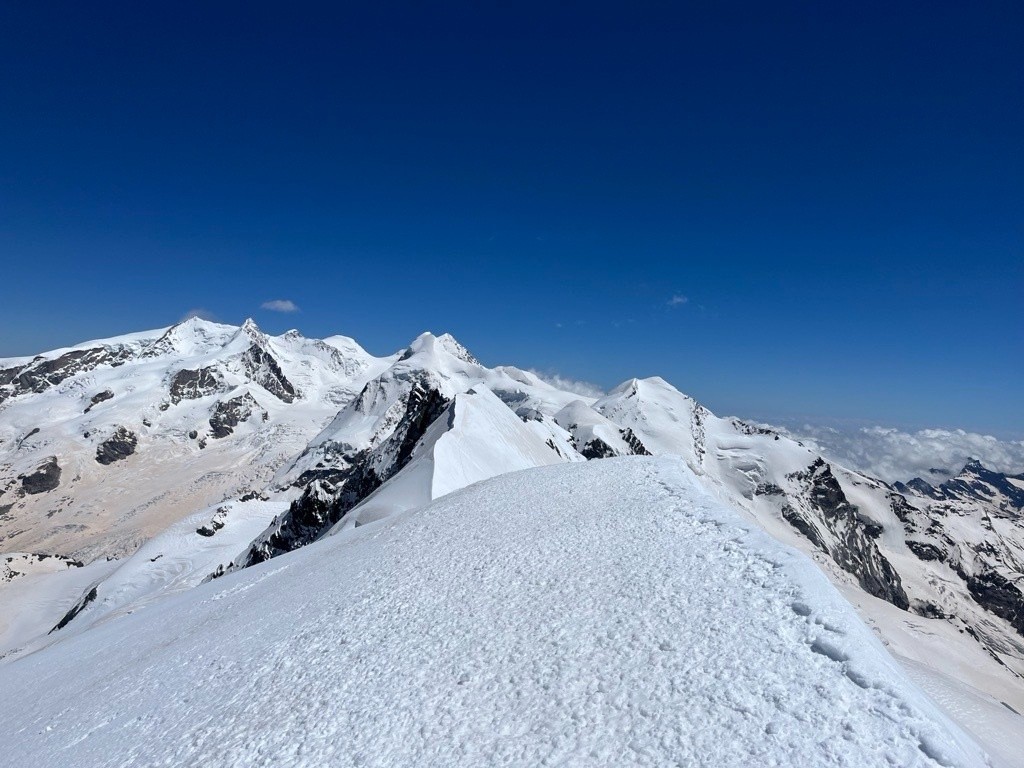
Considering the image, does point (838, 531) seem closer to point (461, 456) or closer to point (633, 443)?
point (633, 443)

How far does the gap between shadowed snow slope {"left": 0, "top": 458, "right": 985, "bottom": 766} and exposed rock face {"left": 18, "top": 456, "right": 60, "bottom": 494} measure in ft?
677

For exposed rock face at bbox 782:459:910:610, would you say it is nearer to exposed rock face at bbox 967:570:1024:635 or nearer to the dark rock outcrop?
exposed rock face at bbox 967:570:1024:635

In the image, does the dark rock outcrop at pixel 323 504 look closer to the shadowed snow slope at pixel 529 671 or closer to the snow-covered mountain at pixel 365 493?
the snow-covered mountain at pixel 365 493

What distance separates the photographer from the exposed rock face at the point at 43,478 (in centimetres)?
16012

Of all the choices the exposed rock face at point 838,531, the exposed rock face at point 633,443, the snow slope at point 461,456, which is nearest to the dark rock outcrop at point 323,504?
the snow slope at point 461,456

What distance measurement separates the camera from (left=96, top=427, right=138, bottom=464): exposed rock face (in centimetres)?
17912

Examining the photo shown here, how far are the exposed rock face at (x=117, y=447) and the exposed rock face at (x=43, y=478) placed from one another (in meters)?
12.5

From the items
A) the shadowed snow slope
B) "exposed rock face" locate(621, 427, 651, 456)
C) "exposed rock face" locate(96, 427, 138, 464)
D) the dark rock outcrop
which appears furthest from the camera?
"exposed rock face" locate(96, 427, 138, 464)

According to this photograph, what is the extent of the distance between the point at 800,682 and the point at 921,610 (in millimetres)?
222611

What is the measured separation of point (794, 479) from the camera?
580ft

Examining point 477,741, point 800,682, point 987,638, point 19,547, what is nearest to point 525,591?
point 477,741

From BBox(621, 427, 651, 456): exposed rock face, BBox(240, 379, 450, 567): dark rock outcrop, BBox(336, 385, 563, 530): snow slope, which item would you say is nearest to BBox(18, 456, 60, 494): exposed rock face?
BBox(240, 379, 450, 567): dark rock outcrop

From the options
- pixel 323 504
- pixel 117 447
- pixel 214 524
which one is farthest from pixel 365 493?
pixel 117 447

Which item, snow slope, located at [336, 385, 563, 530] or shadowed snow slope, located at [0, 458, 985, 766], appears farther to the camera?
snow slope, located at [336, 385, 563, 530]
